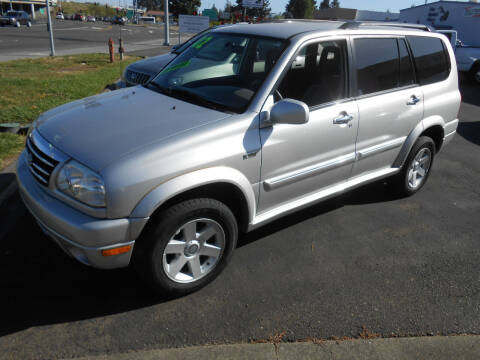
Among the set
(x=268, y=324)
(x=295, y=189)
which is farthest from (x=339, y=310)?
(x=295, y=189)

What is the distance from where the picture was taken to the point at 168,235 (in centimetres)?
269

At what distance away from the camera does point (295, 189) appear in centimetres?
347

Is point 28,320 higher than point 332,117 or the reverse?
the reverse

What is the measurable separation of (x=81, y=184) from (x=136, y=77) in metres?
5.56

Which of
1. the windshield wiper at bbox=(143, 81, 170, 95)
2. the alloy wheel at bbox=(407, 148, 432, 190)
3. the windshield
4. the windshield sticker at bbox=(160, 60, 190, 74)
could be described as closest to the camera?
the windshield

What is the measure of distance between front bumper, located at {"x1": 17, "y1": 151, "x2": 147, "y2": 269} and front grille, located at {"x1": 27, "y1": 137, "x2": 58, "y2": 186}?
141mm

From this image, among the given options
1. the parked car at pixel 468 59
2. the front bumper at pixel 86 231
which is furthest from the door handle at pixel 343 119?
the parked car at pixel 468 59

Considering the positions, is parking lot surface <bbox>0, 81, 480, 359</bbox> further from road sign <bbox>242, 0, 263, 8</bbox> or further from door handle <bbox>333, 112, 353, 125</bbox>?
road sign <bbox>242, 0, 263, 8</bbox>

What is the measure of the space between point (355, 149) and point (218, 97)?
4.62 ft

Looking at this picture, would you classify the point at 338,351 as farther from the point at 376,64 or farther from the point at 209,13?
the point at 209,13

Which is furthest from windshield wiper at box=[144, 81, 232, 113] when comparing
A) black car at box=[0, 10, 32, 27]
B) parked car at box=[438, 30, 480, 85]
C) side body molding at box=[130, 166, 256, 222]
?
black car at box=[0, 10, 32, 27]

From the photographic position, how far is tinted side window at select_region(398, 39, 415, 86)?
424 cm

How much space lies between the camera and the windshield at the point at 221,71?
130 inches

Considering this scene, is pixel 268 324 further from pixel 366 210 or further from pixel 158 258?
pixel 366 210
